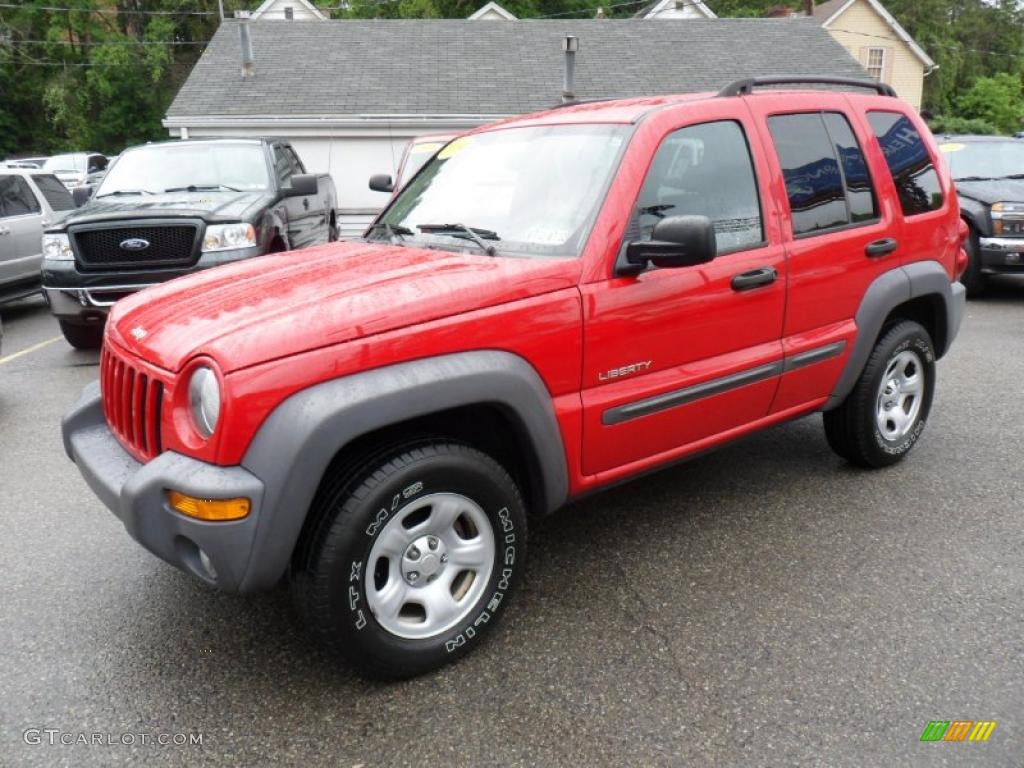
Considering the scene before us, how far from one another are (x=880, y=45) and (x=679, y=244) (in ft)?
119

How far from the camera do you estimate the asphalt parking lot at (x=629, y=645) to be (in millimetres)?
2459

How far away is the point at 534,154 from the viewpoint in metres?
3.43

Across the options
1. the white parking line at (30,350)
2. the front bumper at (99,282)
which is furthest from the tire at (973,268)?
the white parking line at (30,350)

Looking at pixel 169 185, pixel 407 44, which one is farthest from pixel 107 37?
pixel 169 185

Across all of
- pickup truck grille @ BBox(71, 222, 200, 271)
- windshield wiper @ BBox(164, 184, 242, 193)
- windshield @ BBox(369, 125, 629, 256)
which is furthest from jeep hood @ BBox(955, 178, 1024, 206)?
pickup truck grille @ BBox(71, 222, 200, 271)

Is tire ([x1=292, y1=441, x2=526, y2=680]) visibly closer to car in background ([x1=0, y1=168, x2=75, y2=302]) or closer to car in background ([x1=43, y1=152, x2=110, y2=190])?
A: car in background ([x1=0, y1=168, x2=75, y2=302])

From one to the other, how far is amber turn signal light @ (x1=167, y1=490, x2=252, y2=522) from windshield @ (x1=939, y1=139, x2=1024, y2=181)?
1034 cm

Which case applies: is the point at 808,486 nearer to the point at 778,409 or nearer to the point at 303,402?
the point at 778,409

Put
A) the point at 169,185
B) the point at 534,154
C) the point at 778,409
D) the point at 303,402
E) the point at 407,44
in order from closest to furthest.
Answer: the point at 303,402 → the point at 534,154 → the point at 778,409 → the point at 169,185 → the point at 407,44

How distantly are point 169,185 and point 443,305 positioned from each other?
6.43 meters

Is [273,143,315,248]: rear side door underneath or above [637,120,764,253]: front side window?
underneath

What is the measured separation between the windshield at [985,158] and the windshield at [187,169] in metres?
8.36

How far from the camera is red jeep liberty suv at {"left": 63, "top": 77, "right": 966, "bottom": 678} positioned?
242cm

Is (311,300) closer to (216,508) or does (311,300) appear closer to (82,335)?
(216,508)
